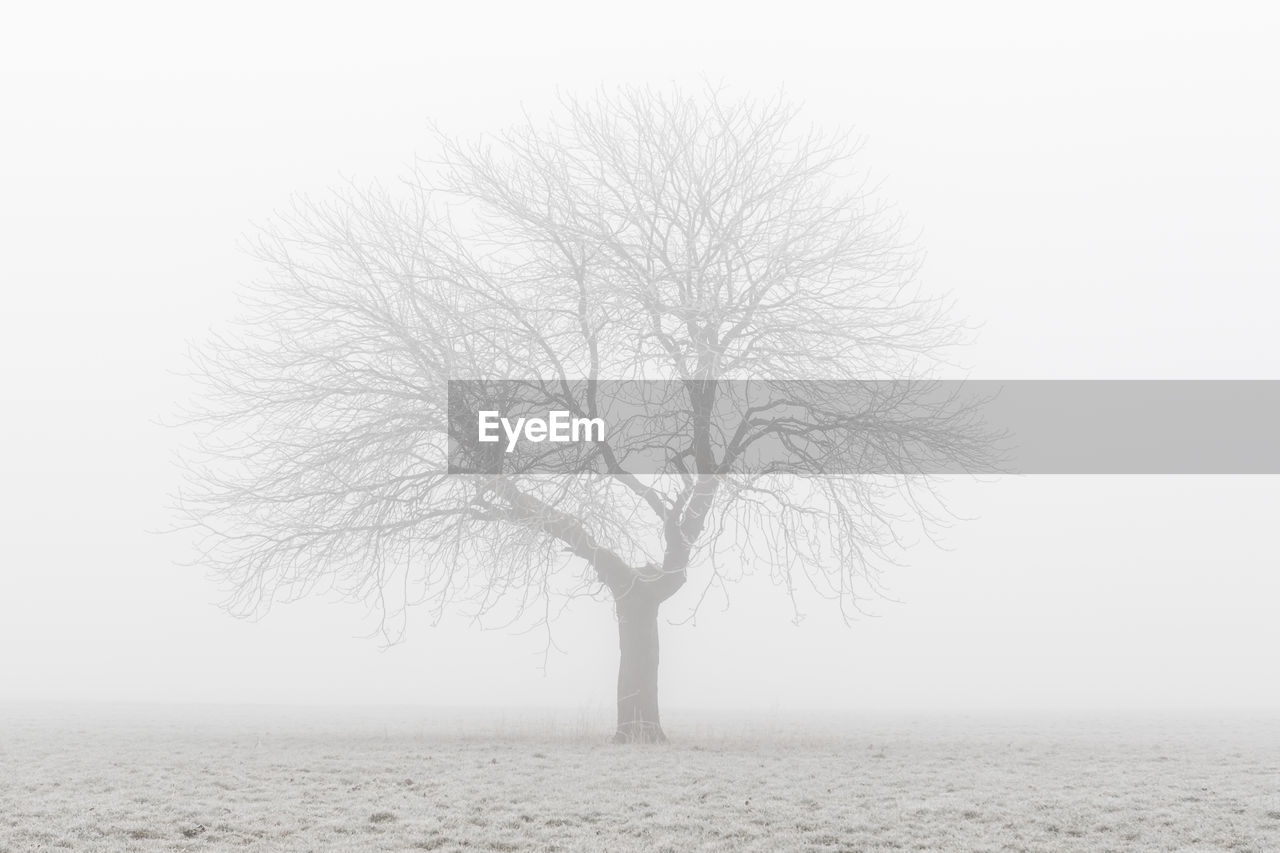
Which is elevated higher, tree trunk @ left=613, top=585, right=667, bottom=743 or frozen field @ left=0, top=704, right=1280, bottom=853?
tree trunk @ left=613, top=585, right=667, bottom=743

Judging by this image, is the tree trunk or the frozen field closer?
the frozen field

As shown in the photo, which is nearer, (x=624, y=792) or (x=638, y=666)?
(x=624, y=792)

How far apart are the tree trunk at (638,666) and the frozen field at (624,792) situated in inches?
35.3

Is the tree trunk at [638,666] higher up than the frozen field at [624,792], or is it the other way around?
the tree trunk at [638,666]

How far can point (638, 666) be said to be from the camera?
70.0 feet

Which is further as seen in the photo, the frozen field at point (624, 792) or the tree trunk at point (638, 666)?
the tree trunk at point (638, 666)

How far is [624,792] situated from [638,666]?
21.4 feet

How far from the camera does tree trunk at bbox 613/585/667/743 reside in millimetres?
21094

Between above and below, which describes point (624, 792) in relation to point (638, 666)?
below

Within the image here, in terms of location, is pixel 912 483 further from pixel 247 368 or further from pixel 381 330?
pixel 247 368

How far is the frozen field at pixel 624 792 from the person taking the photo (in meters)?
12.6

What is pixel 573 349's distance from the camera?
20938mm

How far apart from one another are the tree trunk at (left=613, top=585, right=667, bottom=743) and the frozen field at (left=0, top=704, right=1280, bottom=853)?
35.3 inches

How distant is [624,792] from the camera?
48.7ft
